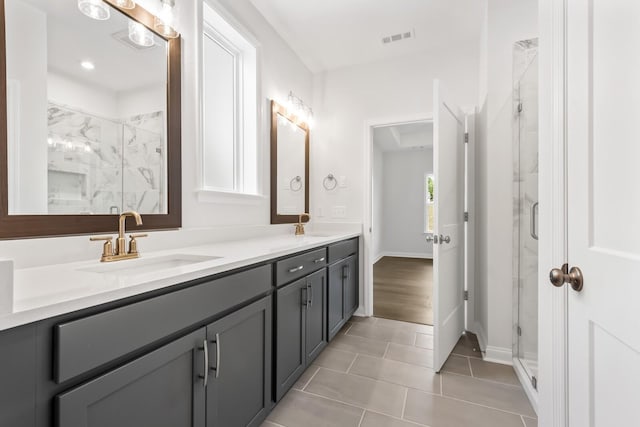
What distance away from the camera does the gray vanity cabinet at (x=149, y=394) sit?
68cm

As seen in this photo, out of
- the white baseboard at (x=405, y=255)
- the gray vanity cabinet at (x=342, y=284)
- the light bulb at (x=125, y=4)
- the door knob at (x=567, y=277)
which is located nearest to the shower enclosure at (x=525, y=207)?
the door knob at (x=567, y=277)

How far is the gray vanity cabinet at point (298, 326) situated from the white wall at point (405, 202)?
511 centimetres

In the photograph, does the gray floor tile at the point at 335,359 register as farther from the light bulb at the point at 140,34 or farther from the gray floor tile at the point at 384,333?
the light bulb at the point at 140,34

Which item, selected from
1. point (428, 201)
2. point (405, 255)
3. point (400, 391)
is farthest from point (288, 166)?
point (405, 255)

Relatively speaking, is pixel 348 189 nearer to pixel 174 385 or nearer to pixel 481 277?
pixel 481 277

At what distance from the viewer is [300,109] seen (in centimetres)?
289

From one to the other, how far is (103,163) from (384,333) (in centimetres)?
237

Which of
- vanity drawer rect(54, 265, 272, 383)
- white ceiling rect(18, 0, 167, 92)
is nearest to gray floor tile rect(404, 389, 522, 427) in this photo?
vanity drawer rect(54, 265, 272, 383)

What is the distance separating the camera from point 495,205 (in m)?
2.12

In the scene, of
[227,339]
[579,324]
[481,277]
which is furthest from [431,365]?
[227,339]

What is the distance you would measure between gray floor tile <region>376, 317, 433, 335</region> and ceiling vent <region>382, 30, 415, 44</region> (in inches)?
104

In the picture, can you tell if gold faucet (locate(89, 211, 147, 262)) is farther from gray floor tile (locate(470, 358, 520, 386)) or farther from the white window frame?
gray floor tile (locate(470, 358, 520, 386))

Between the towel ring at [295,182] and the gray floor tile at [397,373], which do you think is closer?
the gray floor tile at [397,373]

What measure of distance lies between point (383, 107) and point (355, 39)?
680 mm
